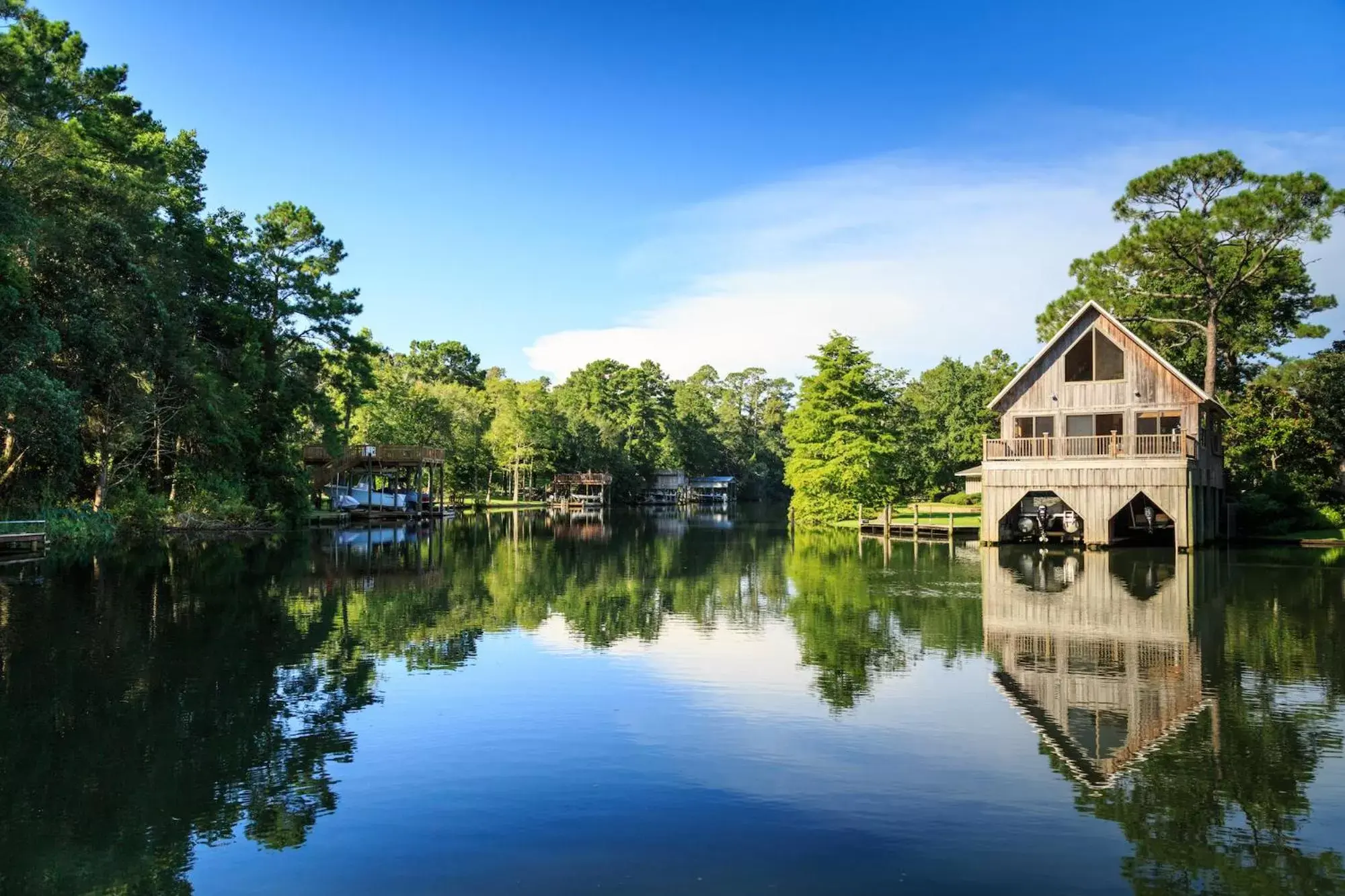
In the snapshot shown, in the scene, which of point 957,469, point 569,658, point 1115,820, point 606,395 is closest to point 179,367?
point 569,658

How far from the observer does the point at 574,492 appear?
9406 centimetres

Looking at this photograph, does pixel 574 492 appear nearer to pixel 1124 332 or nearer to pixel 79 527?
pixel 79 527

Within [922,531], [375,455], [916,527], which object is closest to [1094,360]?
[916,527]

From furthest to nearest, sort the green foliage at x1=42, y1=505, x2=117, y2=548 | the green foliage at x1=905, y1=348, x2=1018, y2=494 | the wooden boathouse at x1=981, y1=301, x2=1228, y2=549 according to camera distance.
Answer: the green foliage at x1=905, y1=348, x2=1018, y2=494 → the wooden boathouse at x1=981, y1=301, x2=1228, y2=549 → the green foliage at x1=42, y1=505, x2=117, y2=548

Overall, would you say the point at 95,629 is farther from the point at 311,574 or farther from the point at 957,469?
the point at 957,469

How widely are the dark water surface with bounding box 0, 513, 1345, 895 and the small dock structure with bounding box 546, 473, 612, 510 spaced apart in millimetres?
66031

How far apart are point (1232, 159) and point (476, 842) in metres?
45.9

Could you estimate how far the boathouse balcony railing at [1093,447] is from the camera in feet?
108

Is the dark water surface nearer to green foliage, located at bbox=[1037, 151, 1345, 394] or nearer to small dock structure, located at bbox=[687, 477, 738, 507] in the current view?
green foliage, located at bbox=[1037, 151, 1345, 394]

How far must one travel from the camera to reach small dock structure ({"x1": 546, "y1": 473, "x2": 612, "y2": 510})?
8812 centimetres

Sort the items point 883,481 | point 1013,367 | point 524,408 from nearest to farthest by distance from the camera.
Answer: point 883,481, point 1013,367, point 524,408

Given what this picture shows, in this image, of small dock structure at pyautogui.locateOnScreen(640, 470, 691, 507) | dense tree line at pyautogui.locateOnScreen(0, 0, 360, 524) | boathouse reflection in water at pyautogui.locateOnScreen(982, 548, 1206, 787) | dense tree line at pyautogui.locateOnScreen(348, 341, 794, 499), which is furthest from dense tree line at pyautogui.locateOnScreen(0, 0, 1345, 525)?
small dock structure at pyautogui.locateOnScreen(640, 470, 691, 507)

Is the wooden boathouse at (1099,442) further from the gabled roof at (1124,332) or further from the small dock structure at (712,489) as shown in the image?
the small dock structure at (712,489)

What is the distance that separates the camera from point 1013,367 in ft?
191
